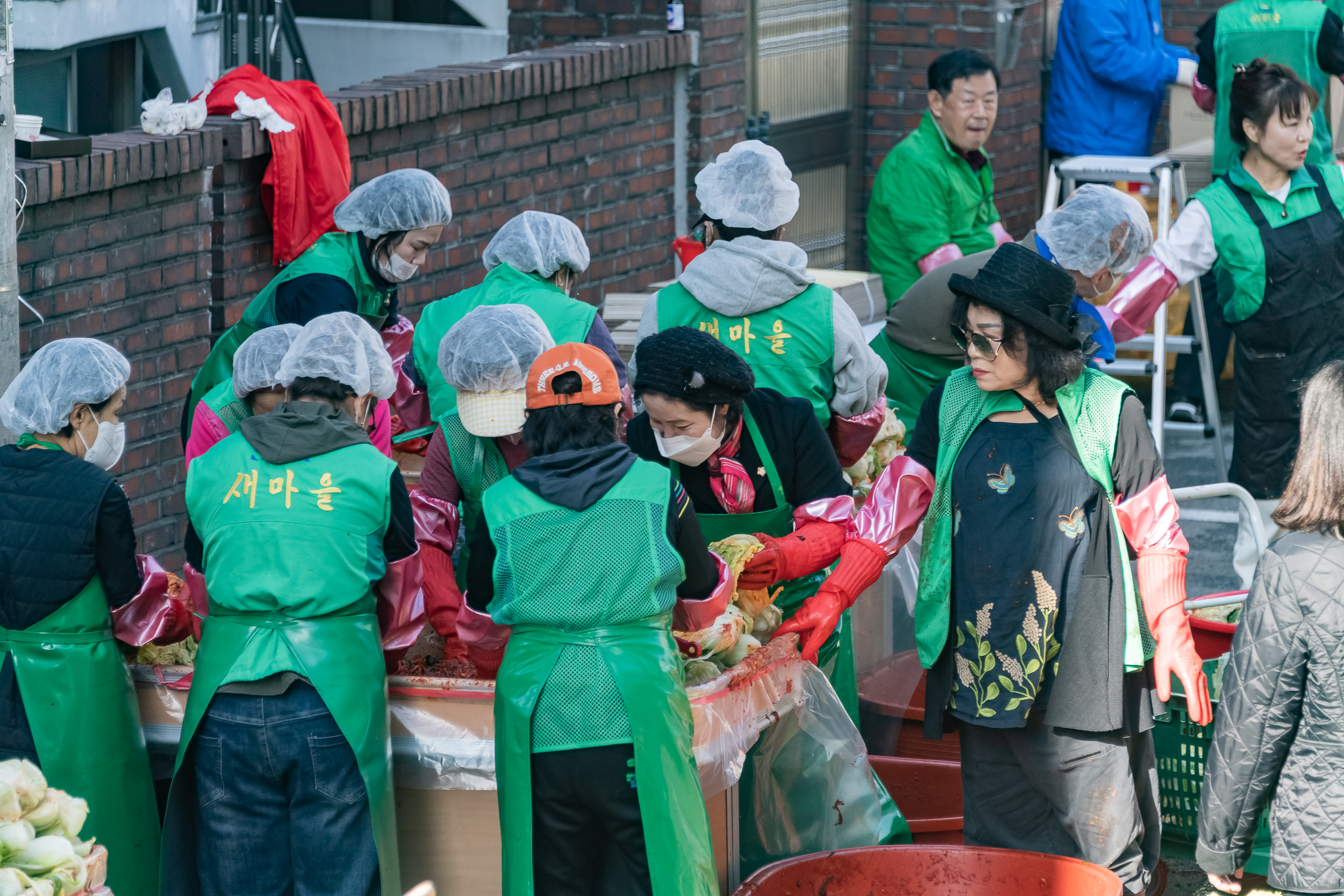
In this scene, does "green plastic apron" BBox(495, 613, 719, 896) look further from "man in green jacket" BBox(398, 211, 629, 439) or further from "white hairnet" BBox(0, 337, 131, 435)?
"man in green jacket" BBox(398, 211, 629, 439)

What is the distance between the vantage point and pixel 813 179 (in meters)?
9.26

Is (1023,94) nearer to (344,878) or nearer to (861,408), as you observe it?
(861,408)

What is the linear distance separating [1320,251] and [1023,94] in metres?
4.50

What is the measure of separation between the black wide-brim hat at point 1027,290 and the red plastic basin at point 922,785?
150 centimetres

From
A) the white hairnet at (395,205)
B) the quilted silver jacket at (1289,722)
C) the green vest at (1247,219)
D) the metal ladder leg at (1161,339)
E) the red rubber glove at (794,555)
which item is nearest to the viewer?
the quilted silver jacket at (1289,722)

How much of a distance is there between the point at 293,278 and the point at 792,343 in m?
1.54

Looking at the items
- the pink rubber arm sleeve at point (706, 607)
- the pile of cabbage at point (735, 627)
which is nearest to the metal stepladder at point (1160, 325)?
the pile of cabbage at point (735, 627)

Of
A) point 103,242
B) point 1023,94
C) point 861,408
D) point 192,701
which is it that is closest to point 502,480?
point 192,701

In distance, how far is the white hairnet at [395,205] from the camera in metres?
5.02

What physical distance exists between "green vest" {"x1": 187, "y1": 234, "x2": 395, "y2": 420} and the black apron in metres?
2.92

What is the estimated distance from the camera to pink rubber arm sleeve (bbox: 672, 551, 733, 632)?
358cm

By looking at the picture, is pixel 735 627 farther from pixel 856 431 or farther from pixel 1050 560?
pixel 856 431

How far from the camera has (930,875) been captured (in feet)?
12.7

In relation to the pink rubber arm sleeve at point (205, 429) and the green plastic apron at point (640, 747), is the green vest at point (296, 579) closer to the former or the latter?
the green plastic apron at point (640, 747)
